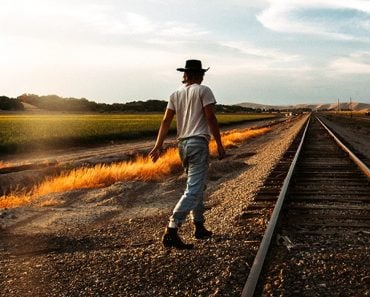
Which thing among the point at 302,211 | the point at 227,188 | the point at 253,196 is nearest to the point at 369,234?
the point at 302,211

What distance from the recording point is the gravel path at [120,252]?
3.99 metres

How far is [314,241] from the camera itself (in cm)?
513

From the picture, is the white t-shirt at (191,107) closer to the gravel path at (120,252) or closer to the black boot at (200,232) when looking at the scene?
the black boot at (200,232)

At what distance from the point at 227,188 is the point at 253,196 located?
2001 millimetres

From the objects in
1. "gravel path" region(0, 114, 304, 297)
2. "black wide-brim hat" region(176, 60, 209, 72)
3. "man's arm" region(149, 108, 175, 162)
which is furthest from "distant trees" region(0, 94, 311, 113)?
"black wide-brim hat" region(176, 60, 209, 72)

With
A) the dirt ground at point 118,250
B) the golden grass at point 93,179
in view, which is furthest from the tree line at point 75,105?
the dirt ground at point 118,250

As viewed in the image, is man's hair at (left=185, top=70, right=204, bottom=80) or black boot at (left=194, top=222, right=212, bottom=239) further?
black boot at (left=194, top=222, right=212, bottom=239)

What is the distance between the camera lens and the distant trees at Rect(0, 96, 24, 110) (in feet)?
349

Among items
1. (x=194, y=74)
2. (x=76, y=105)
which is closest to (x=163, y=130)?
(x=194, y=74)

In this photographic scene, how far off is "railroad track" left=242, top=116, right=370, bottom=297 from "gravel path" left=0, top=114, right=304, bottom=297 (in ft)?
0.69

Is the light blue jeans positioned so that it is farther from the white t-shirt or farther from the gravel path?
the gravel path

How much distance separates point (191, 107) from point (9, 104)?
110 meters

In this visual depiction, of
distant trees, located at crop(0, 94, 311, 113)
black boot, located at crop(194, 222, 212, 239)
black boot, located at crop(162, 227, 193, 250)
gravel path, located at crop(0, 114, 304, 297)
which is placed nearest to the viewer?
gravel path, located at crop(0, 114, 304, 297)

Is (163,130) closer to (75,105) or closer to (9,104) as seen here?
(9,104)
